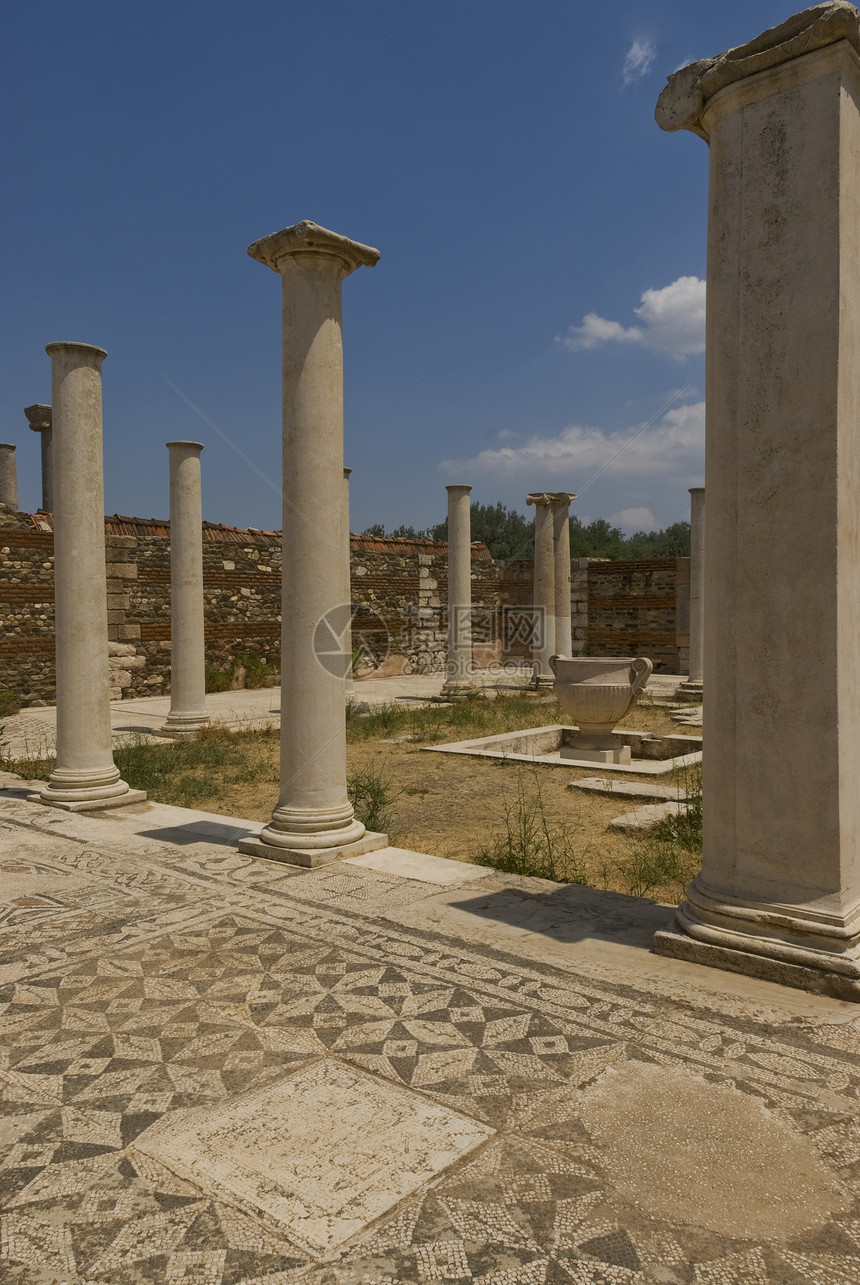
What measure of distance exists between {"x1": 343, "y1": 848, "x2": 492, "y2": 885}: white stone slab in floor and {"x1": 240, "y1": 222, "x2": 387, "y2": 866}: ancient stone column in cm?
15

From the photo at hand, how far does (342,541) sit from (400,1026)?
2.98 metres

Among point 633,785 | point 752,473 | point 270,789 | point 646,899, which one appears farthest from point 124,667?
point 752,473

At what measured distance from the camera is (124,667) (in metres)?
14.8

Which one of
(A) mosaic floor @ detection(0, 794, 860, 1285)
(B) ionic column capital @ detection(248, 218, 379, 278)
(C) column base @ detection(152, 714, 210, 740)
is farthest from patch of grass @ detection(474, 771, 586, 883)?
(C) column base @ detection(152, 714, 210, 740)

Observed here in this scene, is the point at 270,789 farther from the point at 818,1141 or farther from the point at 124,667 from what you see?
the point at 124,667

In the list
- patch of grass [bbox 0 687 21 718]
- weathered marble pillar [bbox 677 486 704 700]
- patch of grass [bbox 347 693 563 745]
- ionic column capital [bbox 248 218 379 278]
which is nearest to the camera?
ionic column capital [bbox 248 218 379 278]

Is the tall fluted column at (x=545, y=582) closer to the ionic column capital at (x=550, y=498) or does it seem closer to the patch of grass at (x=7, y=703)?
the ionic column capital at (x=550, y=498)

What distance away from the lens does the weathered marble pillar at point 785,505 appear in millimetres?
3086

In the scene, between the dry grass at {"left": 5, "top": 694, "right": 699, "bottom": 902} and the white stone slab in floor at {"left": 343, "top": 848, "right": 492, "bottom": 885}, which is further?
the dry grass at {"left": 5, "top": 694, "right": 699, "bottom": 902}

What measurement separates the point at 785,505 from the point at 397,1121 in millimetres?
2435

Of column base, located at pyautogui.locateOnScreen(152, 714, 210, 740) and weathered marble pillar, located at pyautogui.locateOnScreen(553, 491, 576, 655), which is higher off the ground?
weathered marble pillar, located at pyautogui.locateOnScreen(553, 491, 576, 655)

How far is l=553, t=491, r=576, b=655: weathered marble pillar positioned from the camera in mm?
15877

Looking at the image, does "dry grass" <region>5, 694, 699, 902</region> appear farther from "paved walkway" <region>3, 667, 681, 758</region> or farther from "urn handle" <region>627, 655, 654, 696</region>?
"urn handle" <region>627, 655, 654, 696</region>

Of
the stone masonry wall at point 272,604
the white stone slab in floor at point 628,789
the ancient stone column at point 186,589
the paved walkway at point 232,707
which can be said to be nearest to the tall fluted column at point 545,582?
the paved walkway at point 232,707
